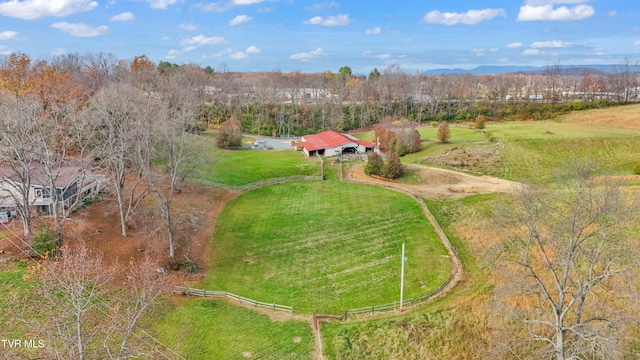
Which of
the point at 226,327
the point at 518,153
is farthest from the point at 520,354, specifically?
the point at 518,153

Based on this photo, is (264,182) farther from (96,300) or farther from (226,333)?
(226,333)

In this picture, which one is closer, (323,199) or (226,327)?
(226,327)

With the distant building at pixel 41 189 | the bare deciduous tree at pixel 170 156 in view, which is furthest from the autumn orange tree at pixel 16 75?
the distant building at pixel 41 189

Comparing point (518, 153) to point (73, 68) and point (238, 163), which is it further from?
point (73, 68)

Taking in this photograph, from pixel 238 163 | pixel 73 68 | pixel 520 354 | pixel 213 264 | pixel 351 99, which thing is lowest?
pixel 520 354

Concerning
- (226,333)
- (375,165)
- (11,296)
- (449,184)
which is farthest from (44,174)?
(449,184)

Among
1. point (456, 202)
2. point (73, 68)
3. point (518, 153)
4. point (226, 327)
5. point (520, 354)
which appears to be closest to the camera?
point (520, 354)

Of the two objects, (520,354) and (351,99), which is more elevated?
(351,99)

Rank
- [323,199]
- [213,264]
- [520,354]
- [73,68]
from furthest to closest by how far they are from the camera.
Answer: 1. [73,68]
2. [323,199]
3. [213,264]
4. [520,354]
